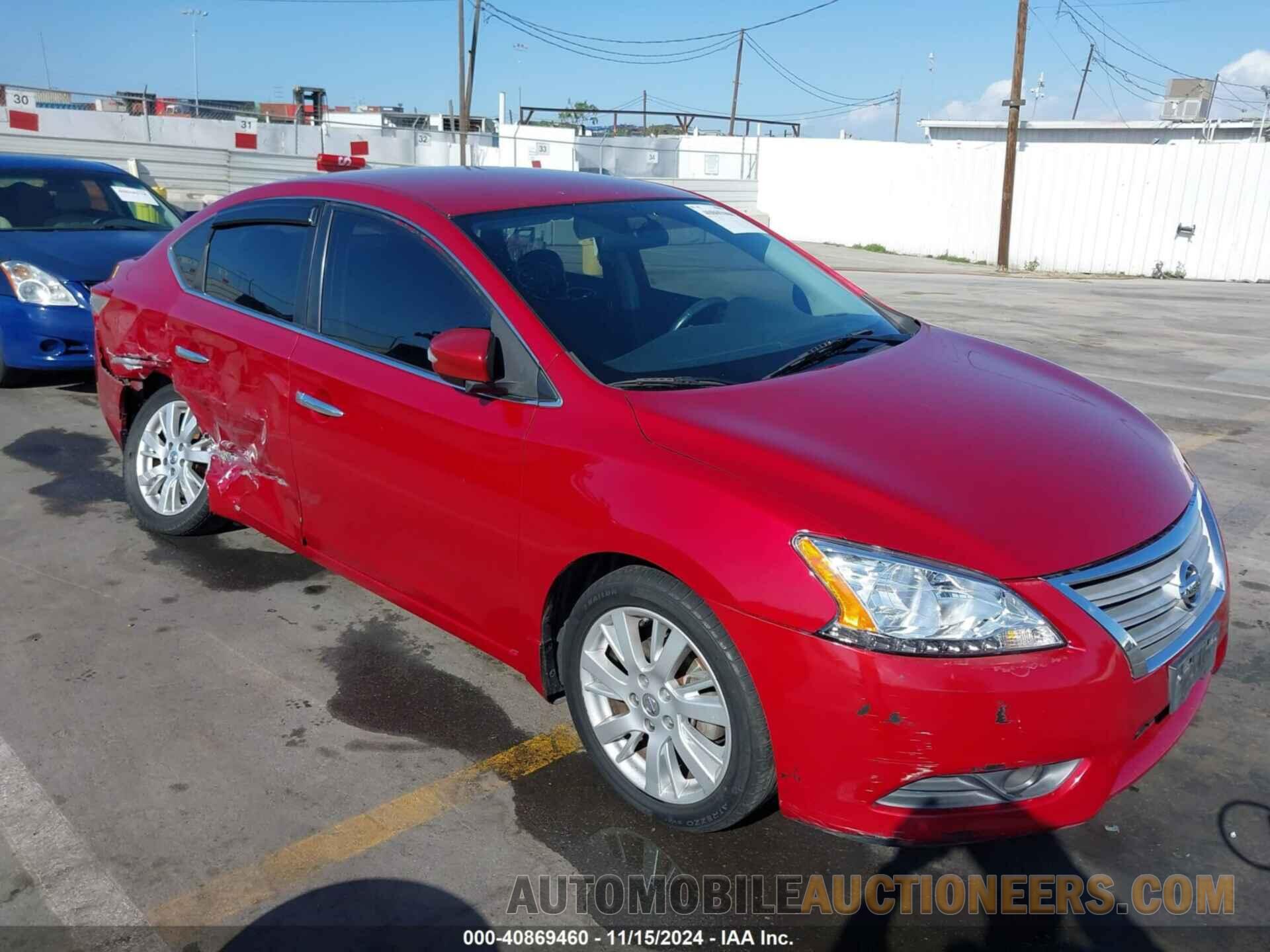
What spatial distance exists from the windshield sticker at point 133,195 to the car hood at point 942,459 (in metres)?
7.26

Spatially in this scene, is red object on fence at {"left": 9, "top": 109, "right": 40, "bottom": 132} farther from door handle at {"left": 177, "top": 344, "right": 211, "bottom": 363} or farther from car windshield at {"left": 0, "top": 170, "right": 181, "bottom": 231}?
door handle at {"left": 177, "top": 344, "right": 211, "bottom": 363}

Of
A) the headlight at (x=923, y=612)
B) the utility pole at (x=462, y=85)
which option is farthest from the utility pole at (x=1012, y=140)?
the headlight at (x=923, y=612)

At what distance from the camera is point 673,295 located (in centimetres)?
367

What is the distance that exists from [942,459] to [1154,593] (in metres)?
0.61

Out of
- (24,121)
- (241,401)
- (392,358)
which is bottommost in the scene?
(241,401)

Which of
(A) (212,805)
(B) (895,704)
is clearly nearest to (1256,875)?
(B) (895,704)

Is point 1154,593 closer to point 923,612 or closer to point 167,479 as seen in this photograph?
point 923,612

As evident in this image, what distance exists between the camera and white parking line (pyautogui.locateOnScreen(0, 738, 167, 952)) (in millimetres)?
2580

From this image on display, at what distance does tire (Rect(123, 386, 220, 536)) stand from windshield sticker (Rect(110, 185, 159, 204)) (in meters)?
4.44

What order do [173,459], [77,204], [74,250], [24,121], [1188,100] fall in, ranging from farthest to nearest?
[1188,100] < [24,121] < [77,204] < [74,250] < [173,459]

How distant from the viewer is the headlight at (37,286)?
24.0 ft

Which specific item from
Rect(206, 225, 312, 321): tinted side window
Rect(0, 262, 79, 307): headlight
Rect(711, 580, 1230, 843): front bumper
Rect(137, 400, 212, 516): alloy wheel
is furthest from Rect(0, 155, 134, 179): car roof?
Rect(711, 580, 1230, 843): front bumper

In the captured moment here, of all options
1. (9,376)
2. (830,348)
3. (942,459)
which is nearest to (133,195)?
(9,376)

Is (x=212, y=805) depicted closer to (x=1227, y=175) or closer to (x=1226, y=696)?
(x=1226, y=696)
